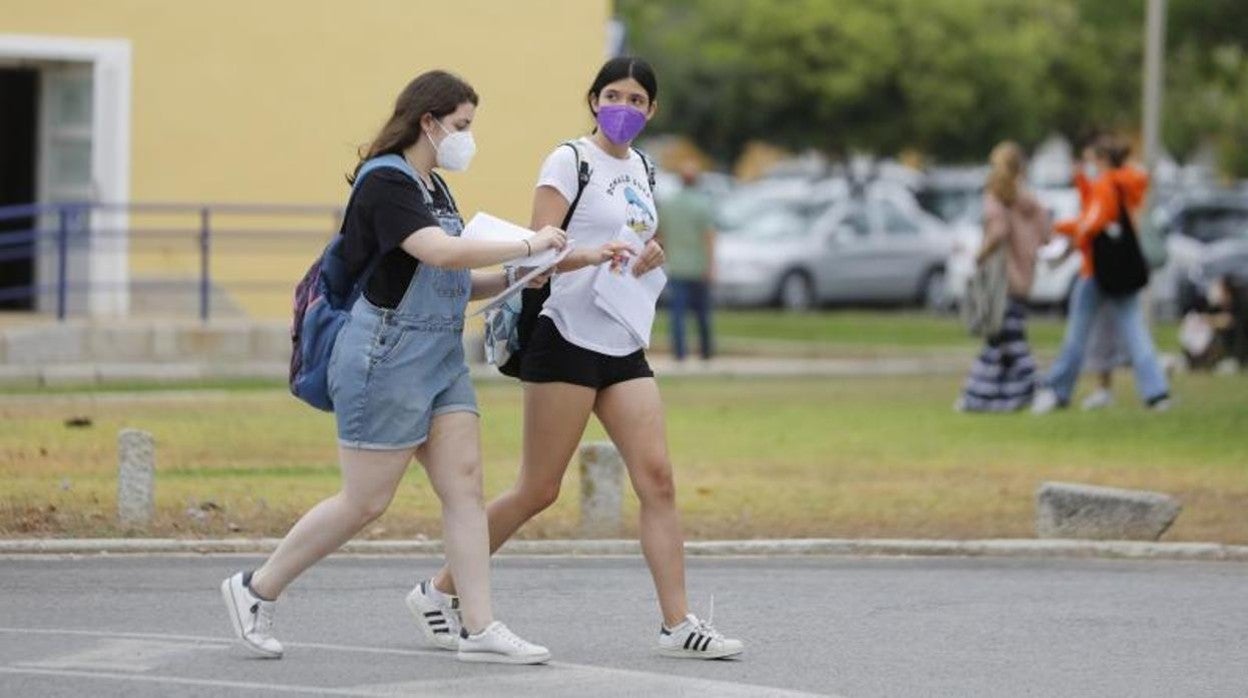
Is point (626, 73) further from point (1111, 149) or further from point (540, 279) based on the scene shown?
point (1111, 149)

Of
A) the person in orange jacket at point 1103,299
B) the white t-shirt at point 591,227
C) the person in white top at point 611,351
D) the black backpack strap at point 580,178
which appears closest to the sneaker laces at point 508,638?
the person in white top at point 611,351

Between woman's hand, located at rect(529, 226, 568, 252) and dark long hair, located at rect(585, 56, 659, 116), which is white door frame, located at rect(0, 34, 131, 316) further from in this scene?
woman's hand, located at rect(529, 226, 568, 252)

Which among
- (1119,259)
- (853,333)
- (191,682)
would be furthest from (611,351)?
(853,333)

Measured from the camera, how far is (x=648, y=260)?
9.35 metres

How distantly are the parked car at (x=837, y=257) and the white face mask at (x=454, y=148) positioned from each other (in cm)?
3038

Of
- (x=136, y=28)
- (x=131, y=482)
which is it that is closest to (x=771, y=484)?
(x=131, y=482)

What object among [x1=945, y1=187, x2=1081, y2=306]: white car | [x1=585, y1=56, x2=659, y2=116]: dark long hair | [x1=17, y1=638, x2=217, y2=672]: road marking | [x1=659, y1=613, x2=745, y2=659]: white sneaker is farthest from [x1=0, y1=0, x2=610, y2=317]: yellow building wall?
[x1=659, y1=613, x2=745, y2=659]: white sneaker

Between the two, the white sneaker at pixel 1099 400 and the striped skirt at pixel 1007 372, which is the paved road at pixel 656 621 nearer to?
the striped skirt at pixel 1007 372

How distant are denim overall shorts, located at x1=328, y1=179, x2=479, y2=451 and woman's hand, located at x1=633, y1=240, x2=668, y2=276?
65 centimetres

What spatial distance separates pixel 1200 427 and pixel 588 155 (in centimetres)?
993

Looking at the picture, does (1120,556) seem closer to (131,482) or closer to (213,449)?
(131,482)

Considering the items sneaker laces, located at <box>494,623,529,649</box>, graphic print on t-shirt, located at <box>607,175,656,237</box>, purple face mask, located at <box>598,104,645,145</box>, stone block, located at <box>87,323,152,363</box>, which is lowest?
stone block, located at <box>87,323,152,363</box>

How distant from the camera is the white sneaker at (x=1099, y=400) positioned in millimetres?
20203

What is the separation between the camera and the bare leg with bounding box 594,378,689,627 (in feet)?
30.6
